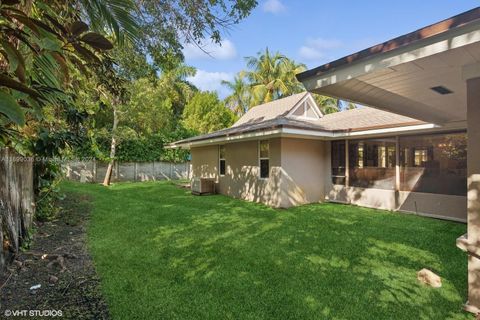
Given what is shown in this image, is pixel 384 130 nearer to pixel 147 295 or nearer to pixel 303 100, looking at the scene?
pixel 303 100

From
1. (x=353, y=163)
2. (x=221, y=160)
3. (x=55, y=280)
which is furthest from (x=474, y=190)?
(x=221, y=160)

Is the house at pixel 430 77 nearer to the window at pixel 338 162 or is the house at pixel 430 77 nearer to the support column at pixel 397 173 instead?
the support column at pixel 397 173

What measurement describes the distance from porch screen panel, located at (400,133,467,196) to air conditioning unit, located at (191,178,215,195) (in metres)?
7.67

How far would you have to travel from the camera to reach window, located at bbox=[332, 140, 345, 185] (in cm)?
1042

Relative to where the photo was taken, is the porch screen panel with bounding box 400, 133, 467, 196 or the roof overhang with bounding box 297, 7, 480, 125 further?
the porch screen panel with bounding box 400, 133, 467, 196

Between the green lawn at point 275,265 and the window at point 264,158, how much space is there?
2654 millimetres

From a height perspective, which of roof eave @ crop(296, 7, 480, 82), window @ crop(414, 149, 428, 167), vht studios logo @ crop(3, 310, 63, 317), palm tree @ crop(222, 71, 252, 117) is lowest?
vht studios logo @ crop(3, 310, 63, 317)

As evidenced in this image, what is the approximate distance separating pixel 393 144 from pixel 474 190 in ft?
21.4

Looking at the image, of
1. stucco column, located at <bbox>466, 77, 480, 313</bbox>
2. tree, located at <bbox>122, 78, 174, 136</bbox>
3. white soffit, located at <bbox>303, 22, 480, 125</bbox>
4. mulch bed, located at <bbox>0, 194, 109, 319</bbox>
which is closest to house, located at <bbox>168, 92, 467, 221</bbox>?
white soffit, located at <bbox>303, 22, 480, 125</bbox>

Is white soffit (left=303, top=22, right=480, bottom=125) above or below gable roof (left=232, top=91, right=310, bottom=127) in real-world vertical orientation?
below

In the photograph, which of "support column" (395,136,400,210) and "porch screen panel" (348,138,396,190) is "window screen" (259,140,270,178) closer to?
"porch screen panel" (348,138,396,190)

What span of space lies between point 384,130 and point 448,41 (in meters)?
7.05

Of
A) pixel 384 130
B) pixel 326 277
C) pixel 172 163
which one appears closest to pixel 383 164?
pixel 384 130

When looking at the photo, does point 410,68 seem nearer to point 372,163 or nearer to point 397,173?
point 397,173
